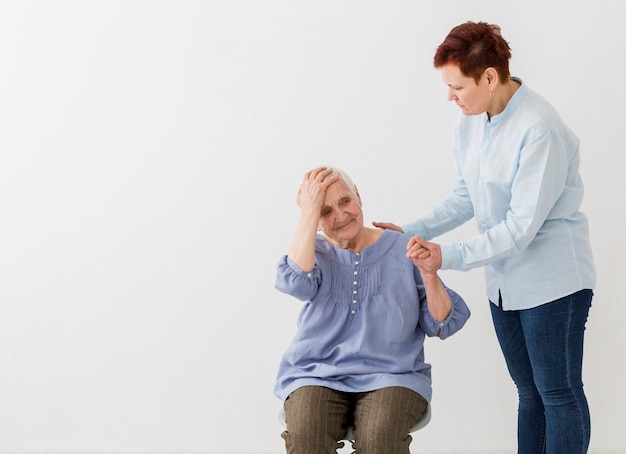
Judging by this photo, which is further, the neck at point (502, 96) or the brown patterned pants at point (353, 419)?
the neck at point (502, 96)

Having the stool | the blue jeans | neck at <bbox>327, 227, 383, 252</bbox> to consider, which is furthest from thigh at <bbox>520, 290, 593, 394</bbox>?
neck at <bbox>327, 227, 383, 252</bbox>

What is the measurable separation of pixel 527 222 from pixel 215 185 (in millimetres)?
1445

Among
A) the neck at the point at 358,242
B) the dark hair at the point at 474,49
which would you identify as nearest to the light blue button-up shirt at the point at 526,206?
the dark hair at the point at 474,49

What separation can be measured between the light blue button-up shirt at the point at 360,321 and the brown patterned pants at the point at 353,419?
4 cm

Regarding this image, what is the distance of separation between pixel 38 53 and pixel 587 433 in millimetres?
2437

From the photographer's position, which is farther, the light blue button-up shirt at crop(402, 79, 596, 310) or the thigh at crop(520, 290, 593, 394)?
the thigh at crop(520, 290, 593, 394)

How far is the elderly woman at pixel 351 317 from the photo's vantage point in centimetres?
231

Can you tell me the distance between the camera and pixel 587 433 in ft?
8.04

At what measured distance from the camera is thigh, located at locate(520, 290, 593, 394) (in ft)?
7.84

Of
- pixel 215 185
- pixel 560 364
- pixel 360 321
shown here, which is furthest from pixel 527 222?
pixel 215 185

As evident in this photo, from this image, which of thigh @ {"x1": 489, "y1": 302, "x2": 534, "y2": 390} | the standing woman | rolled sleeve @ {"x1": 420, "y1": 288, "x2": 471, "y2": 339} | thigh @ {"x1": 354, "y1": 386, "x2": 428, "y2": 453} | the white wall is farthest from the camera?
the white wall

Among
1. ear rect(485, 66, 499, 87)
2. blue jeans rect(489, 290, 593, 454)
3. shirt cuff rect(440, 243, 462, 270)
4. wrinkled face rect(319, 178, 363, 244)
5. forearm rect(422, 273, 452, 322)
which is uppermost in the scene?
ear rect(485, 66, 499, 87)

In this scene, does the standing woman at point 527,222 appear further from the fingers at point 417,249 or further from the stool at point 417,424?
the stool at point 417,424

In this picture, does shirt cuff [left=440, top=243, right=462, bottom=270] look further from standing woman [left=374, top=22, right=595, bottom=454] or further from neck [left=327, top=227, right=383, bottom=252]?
neck [left=327, top=227, right=383, bottom=252]
